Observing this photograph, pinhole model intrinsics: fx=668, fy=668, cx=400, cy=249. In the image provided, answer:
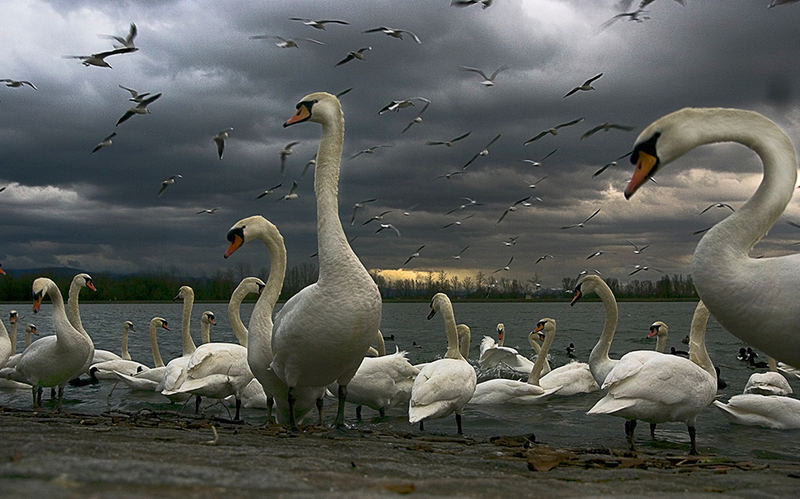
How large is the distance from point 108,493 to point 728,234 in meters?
4.26

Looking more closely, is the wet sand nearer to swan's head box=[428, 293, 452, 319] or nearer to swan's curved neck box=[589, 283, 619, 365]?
swan's curved neck box=[589, 283, 619, 365]

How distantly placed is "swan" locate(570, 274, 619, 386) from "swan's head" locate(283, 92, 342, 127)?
5754mm

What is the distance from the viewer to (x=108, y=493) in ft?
8.02

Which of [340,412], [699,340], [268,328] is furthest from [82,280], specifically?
[699,340]

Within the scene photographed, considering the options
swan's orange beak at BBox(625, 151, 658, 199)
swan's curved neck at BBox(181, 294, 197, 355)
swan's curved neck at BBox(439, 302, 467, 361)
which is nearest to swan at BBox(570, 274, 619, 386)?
swan's curved neck at BBox(439, 302, 467, 361)

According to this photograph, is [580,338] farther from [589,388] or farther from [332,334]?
[332,334]

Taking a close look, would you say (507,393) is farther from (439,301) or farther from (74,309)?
(74,309)

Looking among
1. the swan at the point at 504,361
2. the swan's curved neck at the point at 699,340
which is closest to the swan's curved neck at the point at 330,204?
the swan's curved neck at the point at 699,340

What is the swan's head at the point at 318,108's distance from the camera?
7066mm

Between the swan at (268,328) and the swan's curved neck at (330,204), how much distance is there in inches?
71.2

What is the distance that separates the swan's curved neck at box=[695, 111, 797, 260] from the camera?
4.80 metres

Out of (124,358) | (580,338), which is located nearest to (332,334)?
(124,358)

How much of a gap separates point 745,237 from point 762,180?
536mm

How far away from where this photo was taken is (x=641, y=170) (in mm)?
5035
